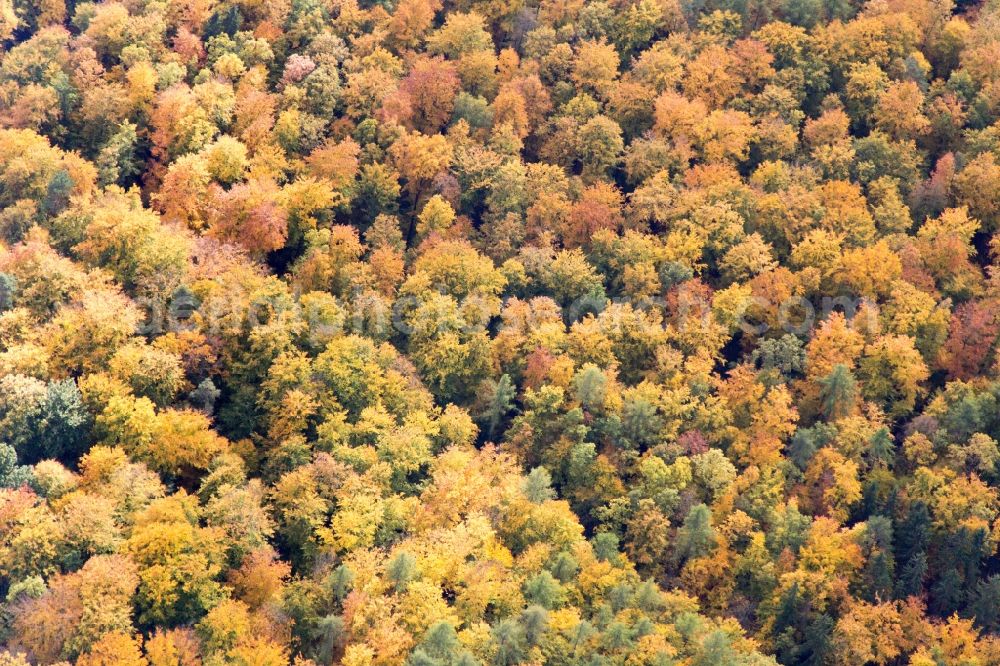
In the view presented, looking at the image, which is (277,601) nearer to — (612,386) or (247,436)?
(247,436)

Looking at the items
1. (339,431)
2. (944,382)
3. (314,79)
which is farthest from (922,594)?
(314,79)

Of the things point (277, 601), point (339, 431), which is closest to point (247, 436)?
point (339, 431)

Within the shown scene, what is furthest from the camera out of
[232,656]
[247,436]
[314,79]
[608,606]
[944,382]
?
[314,79]

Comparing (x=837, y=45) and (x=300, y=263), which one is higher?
(x=837, y=45)

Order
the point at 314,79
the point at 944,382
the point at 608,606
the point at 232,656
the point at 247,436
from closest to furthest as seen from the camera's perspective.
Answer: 1. the point at 232,656
2. the point at 608,606
3. the point at 247,436
4. the point at 944,382
5. the point at 314,79

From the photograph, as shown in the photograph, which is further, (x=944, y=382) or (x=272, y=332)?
(x=944, y=382)

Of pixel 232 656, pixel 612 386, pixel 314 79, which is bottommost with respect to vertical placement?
pixel 232 656
